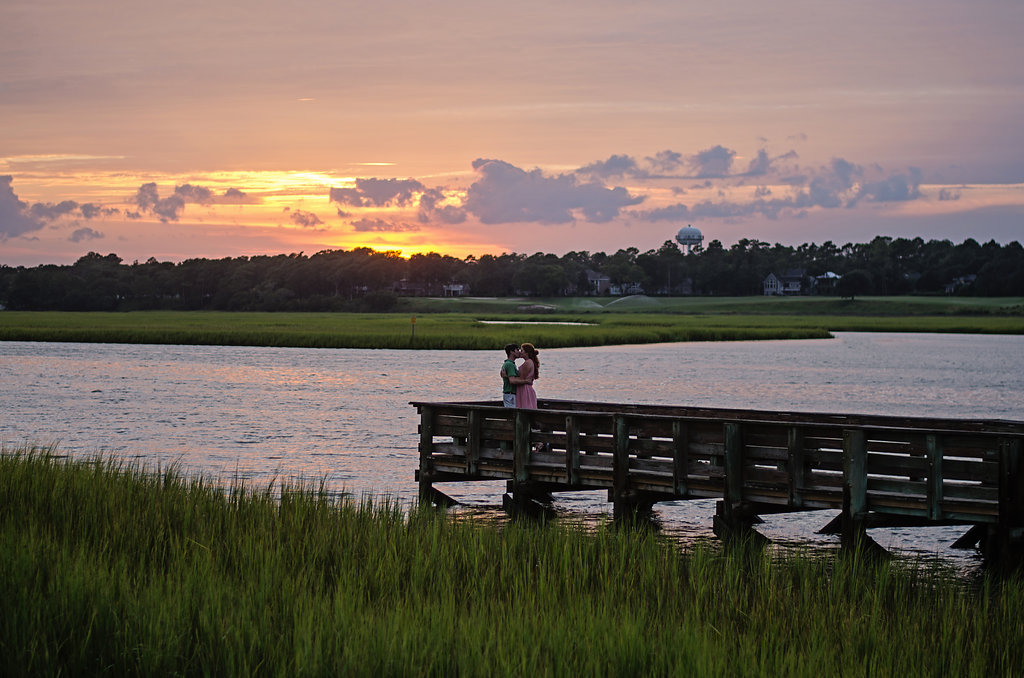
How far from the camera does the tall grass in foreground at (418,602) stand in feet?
32.9

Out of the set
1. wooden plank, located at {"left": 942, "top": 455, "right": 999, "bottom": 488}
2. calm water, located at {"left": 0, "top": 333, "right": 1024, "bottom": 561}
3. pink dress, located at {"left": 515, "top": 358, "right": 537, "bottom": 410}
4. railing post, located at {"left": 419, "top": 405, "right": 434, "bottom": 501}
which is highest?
pink dress, located at {"left": 515, "top": 358, "right": 537, "bottom": 410}

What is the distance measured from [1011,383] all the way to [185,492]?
55.1 meters

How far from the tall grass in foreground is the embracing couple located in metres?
5.52

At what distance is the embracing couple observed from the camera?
22.4 m

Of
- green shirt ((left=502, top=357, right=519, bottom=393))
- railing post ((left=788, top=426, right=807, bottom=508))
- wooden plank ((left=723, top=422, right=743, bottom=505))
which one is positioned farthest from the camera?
green shirt ((left=502, top=357, right=519, bottom=393))

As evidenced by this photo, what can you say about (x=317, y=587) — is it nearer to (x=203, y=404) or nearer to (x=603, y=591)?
(x=603, y=591)

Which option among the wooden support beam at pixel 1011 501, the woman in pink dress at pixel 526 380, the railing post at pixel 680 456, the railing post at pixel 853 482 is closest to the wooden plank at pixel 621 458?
the railing post at pixel 680 456

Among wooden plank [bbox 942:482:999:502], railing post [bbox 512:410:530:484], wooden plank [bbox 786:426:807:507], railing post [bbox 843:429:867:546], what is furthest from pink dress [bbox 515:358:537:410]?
wooden plank [bbox 942:482:999:502]

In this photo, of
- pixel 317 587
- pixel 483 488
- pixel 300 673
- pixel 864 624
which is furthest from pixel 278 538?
pixel 483 488

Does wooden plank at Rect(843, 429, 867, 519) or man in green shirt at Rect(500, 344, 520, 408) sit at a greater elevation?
man in green shirt at Rect(500, 344, 520, 408)

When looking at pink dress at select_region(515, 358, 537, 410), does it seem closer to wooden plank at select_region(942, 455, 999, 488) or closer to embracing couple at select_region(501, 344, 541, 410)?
embracing couple at select_region(501, 344, 541, 410)

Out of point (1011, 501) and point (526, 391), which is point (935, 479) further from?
point (526, 391)

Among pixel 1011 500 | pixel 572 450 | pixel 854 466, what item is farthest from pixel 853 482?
pixel 572 450

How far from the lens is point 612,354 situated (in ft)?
296
